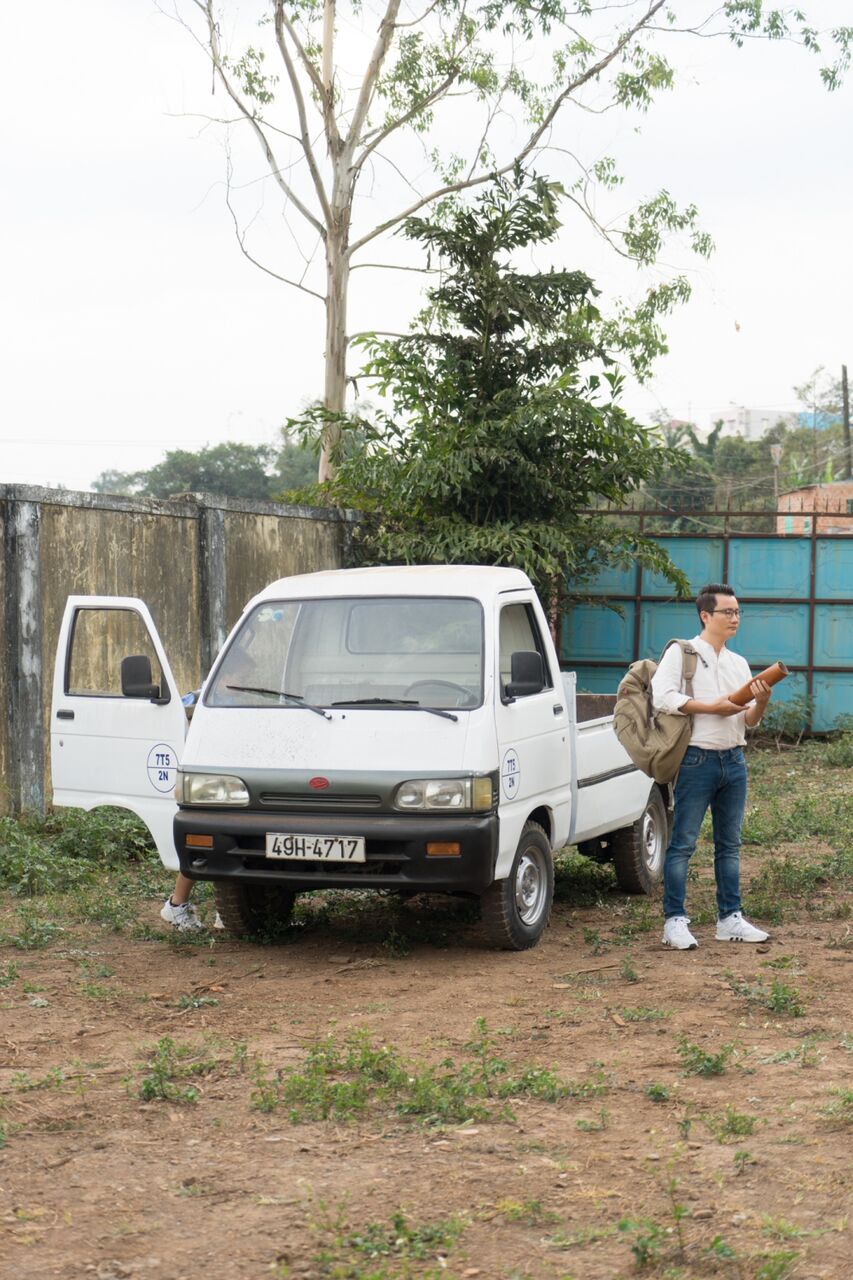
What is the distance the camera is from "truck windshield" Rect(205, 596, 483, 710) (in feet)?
24.0

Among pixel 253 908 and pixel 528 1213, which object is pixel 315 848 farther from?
pixel 528 1213

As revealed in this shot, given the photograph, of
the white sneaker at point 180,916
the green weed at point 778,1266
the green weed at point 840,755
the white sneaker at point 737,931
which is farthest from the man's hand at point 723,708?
the green weed at point 840,755

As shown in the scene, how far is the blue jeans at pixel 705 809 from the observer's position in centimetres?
746

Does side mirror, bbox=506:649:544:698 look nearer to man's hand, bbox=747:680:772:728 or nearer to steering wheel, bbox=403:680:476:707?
steering wheel, bbox=403:680:476:707

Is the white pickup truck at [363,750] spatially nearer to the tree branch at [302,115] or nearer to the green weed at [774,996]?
the green weed at [774,996]


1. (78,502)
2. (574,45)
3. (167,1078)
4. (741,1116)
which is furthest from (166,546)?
(574,45)

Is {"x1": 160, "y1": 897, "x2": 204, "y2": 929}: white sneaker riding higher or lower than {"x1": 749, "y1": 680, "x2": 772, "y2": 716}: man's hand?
lower

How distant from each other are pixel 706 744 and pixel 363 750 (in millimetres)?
1746

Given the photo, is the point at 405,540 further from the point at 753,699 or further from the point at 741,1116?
the point at 741,1116

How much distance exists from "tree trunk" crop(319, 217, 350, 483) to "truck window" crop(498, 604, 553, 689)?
1232cm

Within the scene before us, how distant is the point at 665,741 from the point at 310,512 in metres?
7.71

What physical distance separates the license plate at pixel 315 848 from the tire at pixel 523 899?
771 mm

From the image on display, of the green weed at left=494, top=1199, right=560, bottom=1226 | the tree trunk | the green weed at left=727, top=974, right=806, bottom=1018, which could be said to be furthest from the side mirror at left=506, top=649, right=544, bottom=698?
the tree trunk

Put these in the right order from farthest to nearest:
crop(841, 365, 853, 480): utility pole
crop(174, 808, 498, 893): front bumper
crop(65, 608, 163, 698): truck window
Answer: crop(841, 365, 853, 480): utility pole < crop(65, 608, 163, 698): truck window < crop(174, 808, 498, 893): front bumper
